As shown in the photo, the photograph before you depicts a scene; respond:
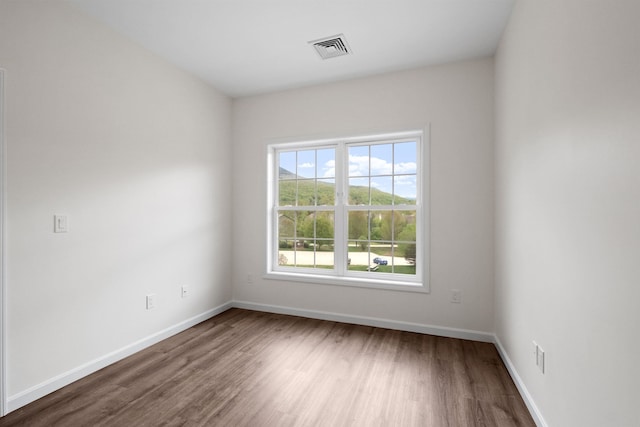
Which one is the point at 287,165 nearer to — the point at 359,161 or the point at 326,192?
the point at 326,192

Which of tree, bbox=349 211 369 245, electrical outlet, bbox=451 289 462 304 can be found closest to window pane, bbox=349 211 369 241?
tree, bbox=349 211 369 245

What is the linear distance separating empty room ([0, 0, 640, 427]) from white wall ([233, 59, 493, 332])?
21 mm

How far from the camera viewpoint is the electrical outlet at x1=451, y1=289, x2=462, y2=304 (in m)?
2.91

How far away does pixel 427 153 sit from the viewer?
9.91 feet

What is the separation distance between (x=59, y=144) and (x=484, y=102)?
3.49 m

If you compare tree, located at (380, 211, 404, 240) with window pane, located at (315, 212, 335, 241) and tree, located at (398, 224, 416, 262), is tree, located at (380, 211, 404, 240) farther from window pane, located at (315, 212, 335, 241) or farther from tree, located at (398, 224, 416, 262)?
window pane, located at (315, 212, 335, 241)

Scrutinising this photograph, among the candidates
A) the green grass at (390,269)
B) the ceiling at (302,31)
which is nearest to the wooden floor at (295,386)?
the green grass at (390,269)

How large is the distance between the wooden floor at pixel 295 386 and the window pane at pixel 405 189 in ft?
4.50

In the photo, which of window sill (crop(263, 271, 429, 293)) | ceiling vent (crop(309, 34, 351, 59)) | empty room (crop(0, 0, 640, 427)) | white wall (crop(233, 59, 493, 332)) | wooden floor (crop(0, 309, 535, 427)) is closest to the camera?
empty room (crop(0, 0, 640, 427))

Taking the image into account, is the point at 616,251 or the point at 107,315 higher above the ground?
the point at 616,251

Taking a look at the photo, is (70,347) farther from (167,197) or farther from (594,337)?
(594,337)

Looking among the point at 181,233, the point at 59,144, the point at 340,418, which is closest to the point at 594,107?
the point at 340,418

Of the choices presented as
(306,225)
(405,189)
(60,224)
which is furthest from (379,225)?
(60,224)

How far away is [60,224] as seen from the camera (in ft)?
6.84
